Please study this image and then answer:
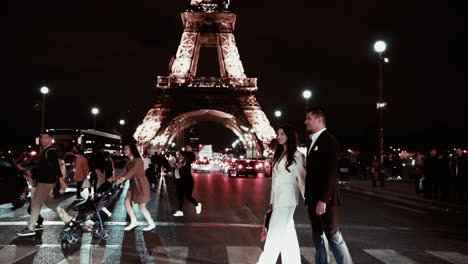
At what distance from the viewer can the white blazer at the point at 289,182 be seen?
251 inches

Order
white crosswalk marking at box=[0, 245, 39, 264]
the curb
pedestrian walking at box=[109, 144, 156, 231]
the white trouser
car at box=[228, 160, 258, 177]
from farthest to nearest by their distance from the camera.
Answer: car at box=[228, 160, 258, 177] < the curb < pedestrian walking at box=[109, 144, 156, 231] < white crosswalk marking at box=[0, 245, 39, 264] < the white trouser

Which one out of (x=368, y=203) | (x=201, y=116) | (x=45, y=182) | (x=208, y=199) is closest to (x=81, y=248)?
(x=45, y=182)

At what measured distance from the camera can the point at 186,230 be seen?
10.9 m

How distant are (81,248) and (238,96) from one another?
51.3 m

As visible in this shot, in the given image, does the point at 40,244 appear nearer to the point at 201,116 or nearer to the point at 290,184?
the point at 290,184

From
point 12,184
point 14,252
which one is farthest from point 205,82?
point 14,252

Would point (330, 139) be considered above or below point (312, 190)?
above

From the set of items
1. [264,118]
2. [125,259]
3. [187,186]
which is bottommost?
[125,259]

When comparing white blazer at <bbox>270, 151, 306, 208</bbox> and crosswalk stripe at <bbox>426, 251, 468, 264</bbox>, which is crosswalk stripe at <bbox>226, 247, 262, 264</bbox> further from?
crosswalk stripe at <bbox>426, 251, 468, 264</bbox>

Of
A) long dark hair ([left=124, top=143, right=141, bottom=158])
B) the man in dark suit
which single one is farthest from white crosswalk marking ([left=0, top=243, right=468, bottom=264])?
long dark hair ([left=124, top=143, right=141, bottom=158])

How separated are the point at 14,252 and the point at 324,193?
4.78 meters

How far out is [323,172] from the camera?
19.7ft

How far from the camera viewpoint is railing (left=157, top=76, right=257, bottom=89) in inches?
2320

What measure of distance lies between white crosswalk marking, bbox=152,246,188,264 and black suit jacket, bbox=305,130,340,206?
93.1 inches
